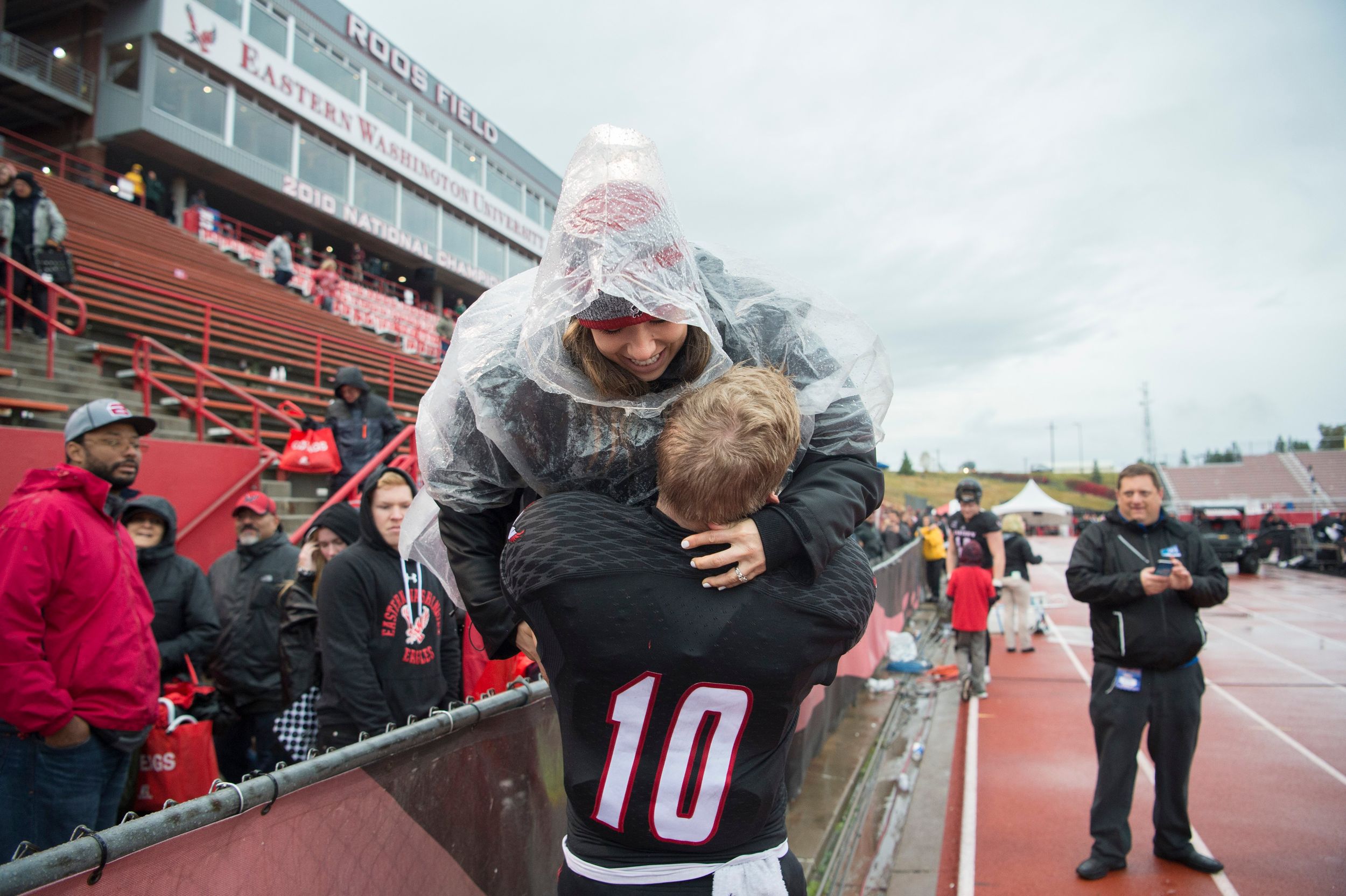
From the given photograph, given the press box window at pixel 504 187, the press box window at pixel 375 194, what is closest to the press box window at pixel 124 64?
the press box window at pixel 375 194

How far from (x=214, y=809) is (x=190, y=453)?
18.5ft

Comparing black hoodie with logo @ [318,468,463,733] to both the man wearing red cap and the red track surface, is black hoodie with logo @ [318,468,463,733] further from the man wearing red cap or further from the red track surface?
the red track surface

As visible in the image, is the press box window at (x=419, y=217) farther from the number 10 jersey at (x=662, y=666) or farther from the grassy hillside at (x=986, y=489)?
the number 10 jersey at (x=662, y=666)

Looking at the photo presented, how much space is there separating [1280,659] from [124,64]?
24856 millimetres

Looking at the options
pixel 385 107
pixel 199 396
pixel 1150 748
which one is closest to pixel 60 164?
pixel 385 107

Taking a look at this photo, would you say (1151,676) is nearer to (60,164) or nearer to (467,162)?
(60,164)

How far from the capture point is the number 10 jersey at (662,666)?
1158 mm

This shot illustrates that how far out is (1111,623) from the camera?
3652 millimetres

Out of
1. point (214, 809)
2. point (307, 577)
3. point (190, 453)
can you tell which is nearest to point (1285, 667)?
point (307, 577)

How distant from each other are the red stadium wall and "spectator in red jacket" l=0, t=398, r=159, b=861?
312cm

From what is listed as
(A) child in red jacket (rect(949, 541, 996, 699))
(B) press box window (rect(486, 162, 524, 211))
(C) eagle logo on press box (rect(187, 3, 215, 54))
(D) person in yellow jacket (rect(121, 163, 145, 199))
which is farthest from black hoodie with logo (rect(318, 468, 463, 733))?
(B) press box window (rect(486, 162, 524, 211))

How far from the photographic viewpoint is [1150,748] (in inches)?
142

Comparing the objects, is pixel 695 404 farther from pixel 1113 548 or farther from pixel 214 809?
pixel 1113 548

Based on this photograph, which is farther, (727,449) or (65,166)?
(65,166)
